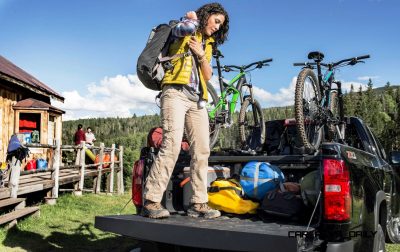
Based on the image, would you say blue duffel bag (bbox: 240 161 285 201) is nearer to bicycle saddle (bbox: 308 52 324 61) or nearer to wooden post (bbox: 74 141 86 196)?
bicycle saddle (bbox: 308 52 324 61)

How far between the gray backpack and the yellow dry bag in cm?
107

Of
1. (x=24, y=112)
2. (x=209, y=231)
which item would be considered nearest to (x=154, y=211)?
(x=209, y=231)

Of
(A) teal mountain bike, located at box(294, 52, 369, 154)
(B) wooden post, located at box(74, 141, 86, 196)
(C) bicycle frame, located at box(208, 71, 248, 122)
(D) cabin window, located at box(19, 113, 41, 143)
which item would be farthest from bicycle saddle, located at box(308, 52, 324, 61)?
(D) cabin window, located at box(19, 113, 41, 143)

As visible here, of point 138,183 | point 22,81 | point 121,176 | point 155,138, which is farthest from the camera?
point 121,176

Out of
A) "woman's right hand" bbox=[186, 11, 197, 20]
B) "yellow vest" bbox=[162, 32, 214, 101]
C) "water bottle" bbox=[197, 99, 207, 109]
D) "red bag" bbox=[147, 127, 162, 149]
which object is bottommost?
"red bag" bbox=[147, 127, 162, 149]

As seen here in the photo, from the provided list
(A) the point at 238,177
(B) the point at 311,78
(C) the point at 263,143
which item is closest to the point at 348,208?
(A) the point at 238,177

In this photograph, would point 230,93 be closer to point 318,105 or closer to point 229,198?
point 318,105

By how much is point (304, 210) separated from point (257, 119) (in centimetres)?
426

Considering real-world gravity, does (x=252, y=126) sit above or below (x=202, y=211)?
above

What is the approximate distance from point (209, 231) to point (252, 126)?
14.9 ft

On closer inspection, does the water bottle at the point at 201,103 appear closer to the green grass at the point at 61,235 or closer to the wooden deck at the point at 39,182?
the green grass at the point at 61,235

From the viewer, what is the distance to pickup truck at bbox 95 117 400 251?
2934 millimetres

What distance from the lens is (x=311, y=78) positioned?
23.0ft

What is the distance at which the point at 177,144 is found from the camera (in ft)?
12.4
